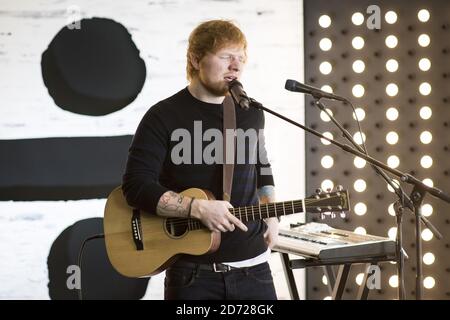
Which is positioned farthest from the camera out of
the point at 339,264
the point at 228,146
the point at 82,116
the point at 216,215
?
the point at 82,116

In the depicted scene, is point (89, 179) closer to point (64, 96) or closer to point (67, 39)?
point (64, 96)

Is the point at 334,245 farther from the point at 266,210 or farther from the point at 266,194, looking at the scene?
the point at 266,210

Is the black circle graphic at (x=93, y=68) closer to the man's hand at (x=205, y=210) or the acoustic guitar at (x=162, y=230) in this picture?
the acoustic guitar at (x=162, y=230)

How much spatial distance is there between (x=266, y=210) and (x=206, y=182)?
256 millimetres

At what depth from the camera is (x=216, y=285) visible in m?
2.23

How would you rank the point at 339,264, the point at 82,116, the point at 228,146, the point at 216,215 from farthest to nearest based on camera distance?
the point at 82,116, the point at 339,264, the point at 228,146, the point at 216,215

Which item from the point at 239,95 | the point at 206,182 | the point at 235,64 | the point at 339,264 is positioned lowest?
the point at 339,264

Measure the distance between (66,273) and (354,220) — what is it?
6.25 ft

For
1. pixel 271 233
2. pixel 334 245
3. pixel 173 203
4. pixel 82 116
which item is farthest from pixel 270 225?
pixel 82 116

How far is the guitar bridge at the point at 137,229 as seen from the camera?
98.9 inches

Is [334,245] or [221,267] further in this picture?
[334,245]

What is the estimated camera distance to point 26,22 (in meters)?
3.87
